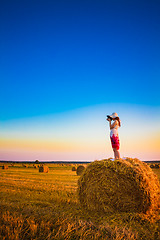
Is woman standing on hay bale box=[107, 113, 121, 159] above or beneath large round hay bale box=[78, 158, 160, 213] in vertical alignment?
above

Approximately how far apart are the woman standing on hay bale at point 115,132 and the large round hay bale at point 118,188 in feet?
2.51

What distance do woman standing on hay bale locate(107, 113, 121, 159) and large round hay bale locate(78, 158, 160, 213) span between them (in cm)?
76

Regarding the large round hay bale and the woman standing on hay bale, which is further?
the woman standing on hay bale

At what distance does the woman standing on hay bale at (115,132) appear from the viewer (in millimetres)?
6543

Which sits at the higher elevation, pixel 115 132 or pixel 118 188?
pixel 115 132

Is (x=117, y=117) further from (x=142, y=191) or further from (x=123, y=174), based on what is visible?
(x=142, y=191)

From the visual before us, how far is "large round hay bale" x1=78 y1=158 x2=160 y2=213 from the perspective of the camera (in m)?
5.10

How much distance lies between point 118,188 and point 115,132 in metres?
2.04

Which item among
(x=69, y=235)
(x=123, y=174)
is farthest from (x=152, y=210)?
(x=69, y=235)

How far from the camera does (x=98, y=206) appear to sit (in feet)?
18.5

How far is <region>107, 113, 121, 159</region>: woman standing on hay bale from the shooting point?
654cm

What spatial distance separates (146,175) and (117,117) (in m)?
2.38

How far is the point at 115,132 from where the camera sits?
6691 millimetres

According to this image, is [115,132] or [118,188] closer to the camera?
[118,188]
